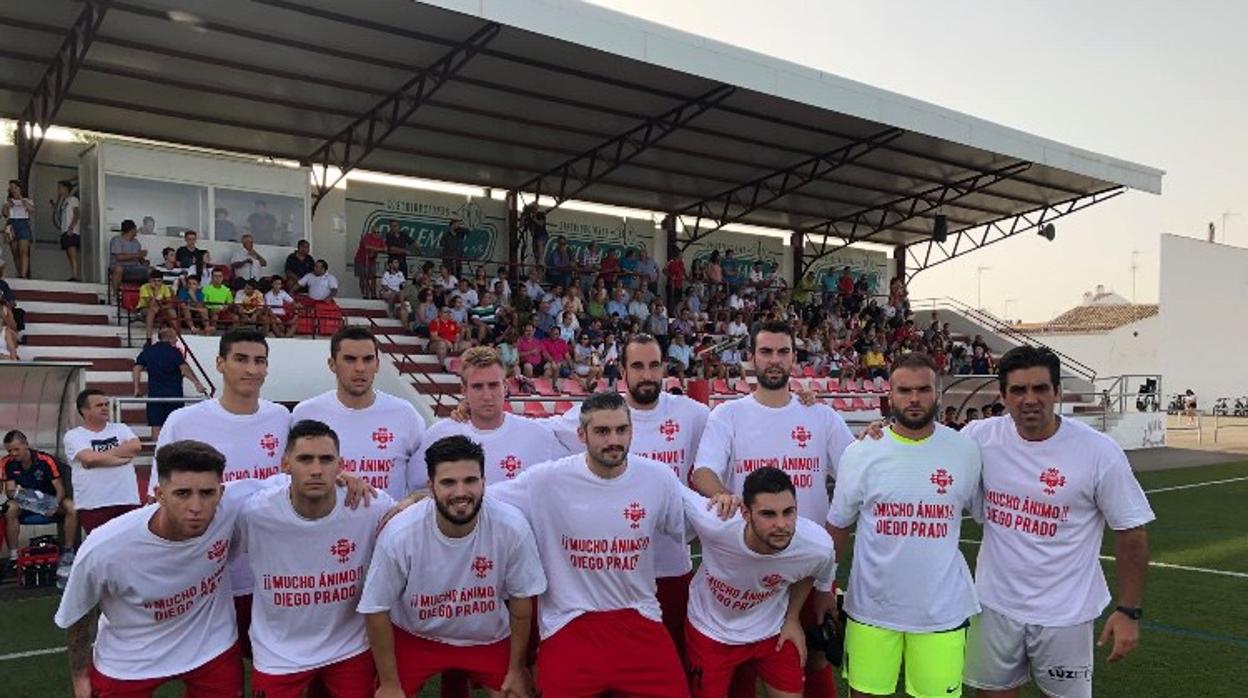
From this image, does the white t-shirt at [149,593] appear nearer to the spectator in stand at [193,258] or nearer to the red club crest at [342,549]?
the red club crest at [342,549]

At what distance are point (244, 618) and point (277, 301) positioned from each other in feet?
36.2

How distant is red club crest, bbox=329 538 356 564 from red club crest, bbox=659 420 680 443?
5.93 ft

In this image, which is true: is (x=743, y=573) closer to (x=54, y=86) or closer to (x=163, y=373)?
(x=163, y=373)

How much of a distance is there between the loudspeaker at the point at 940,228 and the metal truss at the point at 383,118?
54.6ft

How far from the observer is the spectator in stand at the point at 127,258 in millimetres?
14617

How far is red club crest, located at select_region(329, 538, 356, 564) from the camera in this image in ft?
13.5

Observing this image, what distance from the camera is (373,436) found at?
192 inches

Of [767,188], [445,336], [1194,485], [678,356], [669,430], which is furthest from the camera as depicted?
[767,188]

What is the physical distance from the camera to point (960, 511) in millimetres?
4160

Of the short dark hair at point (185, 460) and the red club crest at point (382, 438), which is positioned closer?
the short dark hair at point (185, 460)

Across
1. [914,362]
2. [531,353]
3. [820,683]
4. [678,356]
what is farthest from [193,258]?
[914,362]

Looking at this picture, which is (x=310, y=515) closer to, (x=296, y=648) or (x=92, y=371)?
(x=296, y=648)

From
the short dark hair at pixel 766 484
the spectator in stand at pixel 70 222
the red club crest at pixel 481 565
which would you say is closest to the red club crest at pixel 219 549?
the red club crest at pixel 481 565

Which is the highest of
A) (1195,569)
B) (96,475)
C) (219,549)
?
(219,549)
